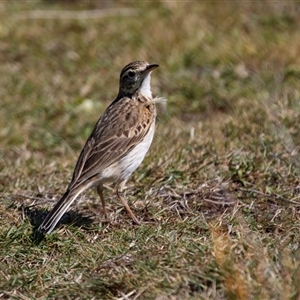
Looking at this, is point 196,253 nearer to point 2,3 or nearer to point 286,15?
point 286,15

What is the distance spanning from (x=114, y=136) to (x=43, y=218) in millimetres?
877

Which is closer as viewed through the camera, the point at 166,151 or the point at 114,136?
the point at 114,136

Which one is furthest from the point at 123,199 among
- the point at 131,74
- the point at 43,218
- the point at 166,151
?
the point at 166,151

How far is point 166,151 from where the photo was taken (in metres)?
8.34

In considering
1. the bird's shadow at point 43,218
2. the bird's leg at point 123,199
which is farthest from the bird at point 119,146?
the bird's shadow at point 43,218

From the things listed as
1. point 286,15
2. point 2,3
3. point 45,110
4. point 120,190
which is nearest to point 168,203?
point 120,190

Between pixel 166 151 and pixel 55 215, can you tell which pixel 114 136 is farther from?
pixel 166 151

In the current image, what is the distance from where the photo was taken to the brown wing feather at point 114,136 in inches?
275

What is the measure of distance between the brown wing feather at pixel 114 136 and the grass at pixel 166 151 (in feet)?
1.36

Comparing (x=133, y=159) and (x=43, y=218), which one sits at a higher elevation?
(x=133, y=159)

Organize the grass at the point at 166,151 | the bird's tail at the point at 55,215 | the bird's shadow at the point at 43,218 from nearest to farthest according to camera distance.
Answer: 1. the grass at the point at 166,151
2. the bird's tail at the point at 55,215
3. the bird's shadow at the point at 43,218

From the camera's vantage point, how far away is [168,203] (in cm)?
723

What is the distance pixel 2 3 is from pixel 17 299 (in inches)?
320

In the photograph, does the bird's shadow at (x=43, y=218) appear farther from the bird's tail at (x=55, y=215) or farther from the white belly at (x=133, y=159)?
the white belly at (x=133, y=159)
